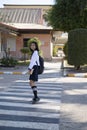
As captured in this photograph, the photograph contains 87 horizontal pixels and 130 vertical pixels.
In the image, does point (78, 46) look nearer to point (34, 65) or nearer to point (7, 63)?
point (7, 63)

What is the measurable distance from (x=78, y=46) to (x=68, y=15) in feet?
33.7

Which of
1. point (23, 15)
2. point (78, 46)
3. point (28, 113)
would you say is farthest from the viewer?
point (23, 15)

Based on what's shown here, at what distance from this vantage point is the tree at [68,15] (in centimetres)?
3221

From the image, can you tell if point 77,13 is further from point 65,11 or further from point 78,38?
point 78,38

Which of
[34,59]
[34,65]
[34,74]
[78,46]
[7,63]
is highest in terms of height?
[34,59]

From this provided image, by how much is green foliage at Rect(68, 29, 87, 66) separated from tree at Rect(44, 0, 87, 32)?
8.08 metres

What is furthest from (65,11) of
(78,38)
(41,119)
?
(41,119)

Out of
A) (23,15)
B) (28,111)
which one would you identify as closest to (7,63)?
(28,111)

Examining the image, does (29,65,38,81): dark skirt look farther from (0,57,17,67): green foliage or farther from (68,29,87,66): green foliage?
(0,57,17,67): green foliage

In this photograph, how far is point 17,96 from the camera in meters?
12.7

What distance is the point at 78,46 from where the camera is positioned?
2345cm

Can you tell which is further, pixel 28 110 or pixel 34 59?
pixel 34 59

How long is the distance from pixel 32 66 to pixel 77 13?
22.1 meters

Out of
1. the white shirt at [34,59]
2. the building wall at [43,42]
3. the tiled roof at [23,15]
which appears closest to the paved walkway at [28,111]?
the white shirt at [34,59]
